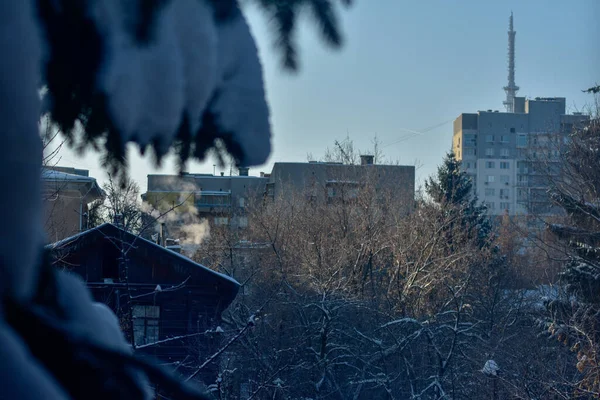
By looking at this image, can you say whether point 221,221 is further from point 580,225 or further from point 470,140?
point 470,140

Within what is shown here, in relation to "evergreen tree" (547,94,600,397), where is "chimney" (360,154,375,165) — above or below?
above

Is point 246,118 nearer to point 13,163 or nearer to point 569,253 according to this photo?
point 13,163

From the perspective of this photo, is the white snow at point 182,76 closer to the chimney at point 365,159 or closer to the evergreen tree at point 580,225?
the evergreen tree at point 580,225

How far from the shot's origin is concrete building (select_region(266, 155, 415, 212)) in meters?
26.6

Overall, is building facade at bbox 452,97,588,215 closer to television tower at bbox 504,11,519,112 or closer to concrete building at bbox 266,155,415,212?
television tower at bbox 504,11,519,112

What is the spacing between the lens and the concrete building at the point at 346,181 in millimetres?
26562

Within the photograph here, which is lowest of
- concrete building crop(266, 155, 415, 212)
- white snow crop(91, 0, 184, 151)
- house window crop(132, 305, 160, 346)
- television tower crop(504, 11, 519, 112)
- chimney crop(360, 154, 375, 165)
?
house window crop(132, 305, 160, 346)

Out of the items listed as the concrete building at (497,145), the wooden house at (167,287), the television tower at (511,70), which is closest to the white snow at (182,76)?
the wooden house at (167,287)

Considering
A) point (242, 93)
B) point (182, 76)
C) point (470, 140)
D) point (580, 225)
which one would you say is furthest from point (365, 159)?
point (470, 140)

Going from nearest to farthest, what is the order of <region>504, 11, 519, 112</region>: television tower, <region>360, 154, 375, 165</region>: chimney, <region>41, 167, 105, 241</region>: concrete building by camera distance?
<region>41, 167, 105, 241</region>: concrete building < <region>360, 154, 375, 165</region>: chimney < <region>504, 11, 519, 112</region>: television tower

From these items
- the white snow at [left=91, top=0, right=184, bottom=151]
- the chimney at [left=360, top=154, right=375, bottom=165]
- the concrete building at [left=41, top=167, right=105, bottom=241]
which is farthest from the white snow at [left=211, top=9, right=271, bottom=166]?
the chimney at [left=360, top=154, right=375, bottom=165]

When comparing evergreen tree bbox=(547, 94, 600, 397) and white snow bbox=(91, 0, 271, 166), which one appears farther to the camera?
evergreen tree bbox=(547, 94, 600, 397)

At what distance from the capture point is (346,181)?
26.6 meters

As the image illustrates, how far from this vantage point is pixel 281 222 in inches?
1005
